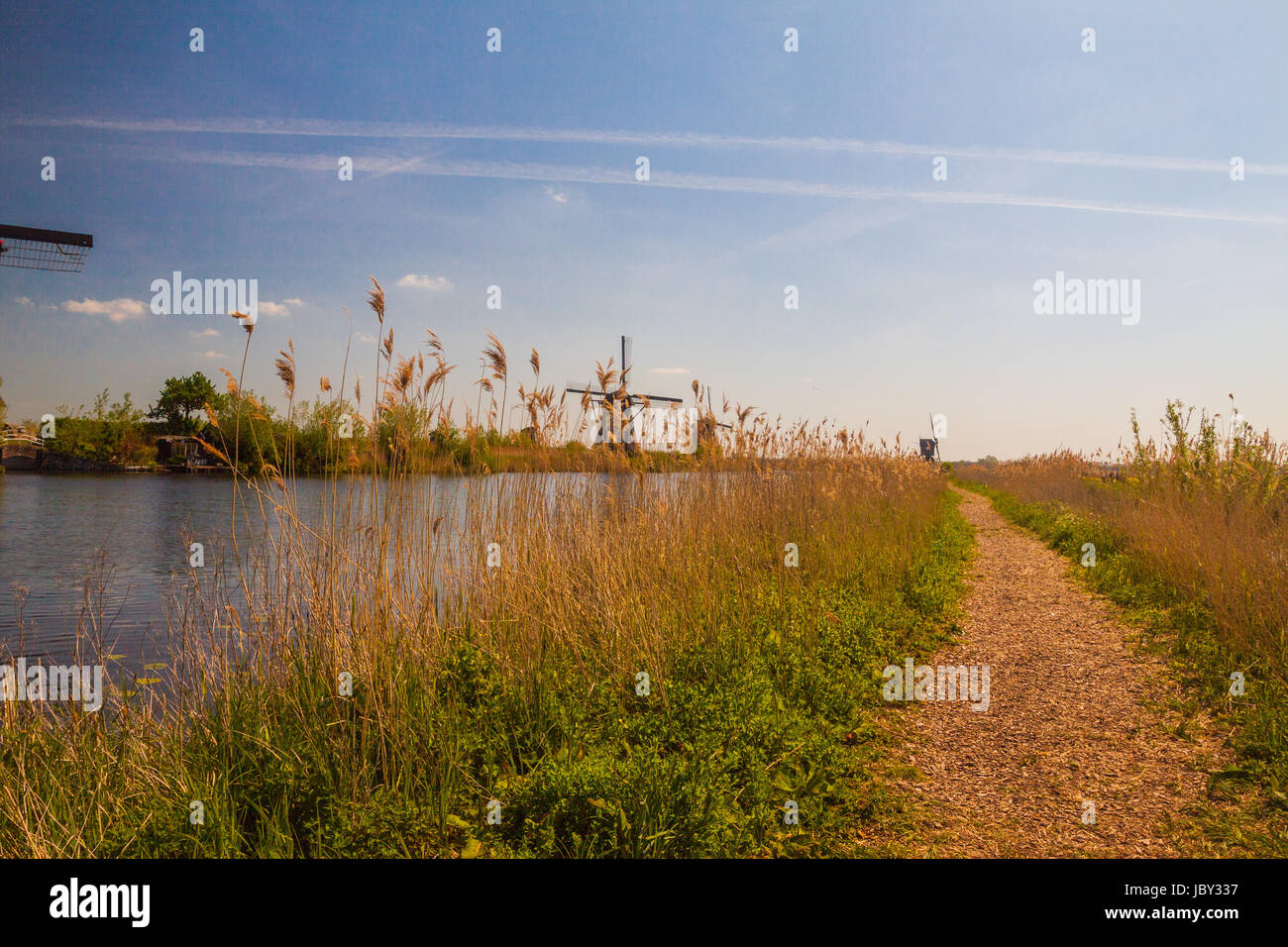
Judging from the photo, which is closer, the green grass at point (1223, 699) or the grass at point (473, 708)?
the grass at point (473, 708)

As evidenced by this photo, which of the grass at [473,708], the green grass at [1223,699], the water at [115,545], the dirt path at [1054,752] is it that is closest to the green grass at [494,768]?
the grass at [473,708]

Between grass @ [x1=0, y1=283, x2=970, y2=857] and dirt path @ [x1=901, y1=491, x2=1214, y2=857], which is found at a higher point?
grass @ [x1=0, y1=283, x2=970, y2=857]

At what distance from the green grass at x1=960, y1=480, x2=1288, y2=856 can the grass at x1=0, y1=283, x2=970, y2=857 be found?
5.44 ft

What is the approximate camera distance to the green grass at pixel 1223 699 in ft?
10.1

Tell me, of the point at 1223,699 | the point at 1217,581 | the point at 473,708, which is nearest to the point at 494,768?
the point at 473,708

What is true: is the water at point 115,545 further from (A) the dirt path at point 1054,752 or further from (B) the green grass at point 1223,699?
(B) the green grass at point 1223,699

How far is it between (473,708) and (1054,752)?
3.48 m

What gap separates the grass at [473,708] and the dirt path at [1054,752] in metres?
0.39

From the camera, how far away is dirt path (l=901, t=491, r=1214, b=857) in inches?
120

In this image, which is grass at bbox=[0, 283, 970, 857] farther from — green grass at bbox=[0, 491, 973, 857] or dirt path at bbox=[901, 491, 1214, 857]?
dirt path at bbox=[901, 491, 1214, 857]

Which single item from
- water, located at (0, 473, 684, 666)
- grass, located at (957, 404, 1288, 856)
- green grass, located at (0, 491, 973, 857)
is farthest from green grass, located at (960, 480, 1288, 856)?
water, located at (0, 473, 684, 666)

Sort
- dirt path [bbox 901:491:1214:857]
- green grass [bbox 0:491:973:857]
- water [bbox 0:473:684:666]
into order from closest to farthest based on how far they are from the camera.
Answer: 1. green grass [bbox 0:491:973:857]
2. dirt path [bbox 901:491:1214:857]
3. water [bbox 0:473:684:666]

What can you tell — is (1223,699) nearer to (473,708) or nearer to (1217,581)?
(1217,581)

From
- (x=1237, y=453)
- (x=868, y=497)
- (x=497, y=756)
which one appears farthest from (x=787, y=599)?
(x=1237, y=453)
